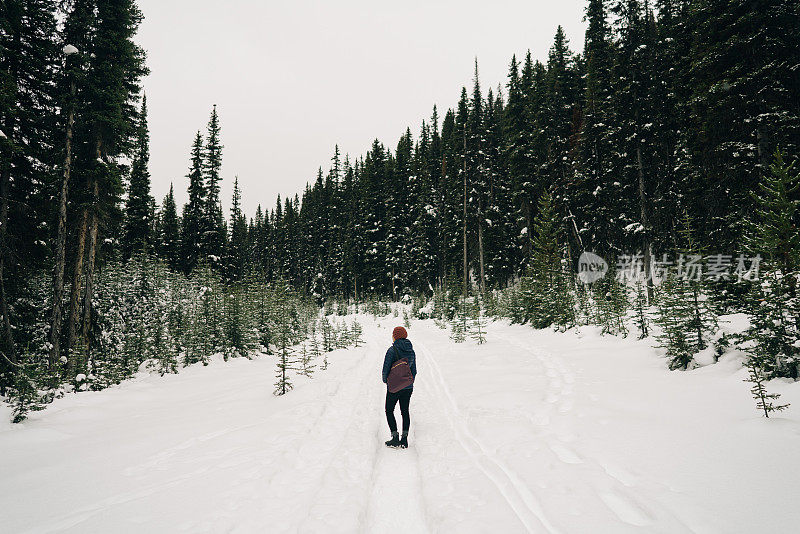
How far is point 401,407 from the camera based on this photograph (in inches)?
234

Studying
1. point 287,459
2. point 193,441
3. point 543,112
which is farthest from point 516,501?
point 543,112

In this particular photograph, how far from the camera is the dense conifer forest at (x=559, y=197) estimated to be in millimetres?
8500

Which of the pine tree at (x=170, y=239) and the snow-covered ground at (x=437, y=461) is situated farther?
the pine tree at (x=170, y=239)

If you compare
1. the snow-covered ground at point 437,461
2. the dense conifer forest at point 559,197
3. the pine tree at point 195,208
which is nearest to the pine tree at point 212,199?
the pine tree at point 195,208

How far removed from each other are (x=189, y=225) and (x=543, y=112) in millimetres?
35217

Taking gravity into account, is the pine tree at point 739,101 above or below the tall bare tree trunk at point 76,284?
above

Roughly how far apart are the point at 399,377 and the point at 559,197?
2386 centimetres

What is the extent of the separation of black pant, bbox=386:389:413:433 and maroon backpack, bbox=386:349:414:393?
111 millimetres

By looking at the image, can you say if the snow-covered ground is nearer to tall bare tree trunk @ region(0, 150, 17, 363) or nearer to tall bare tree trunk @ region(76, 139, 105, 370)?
tall bare tree trunk @ region(0, 150, 17, 363)

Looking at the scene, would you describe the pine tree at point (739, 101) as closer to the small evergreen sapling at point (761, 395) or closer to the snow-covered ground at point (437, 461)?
the small evergreen sapling at point (761, 395)

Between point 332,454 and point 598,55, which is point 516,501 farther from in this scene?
point 598,55

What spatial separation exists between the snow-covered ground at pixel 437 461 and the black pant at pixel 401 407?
414 mm

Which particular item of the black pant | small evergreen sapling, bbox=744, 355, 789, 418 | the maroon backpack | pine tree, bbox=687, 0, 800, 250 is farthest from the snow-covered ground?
pine tree, bbox=687, 0, 800, 250

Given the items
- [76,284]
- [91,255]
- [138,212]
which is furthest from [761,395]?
[138,212]
